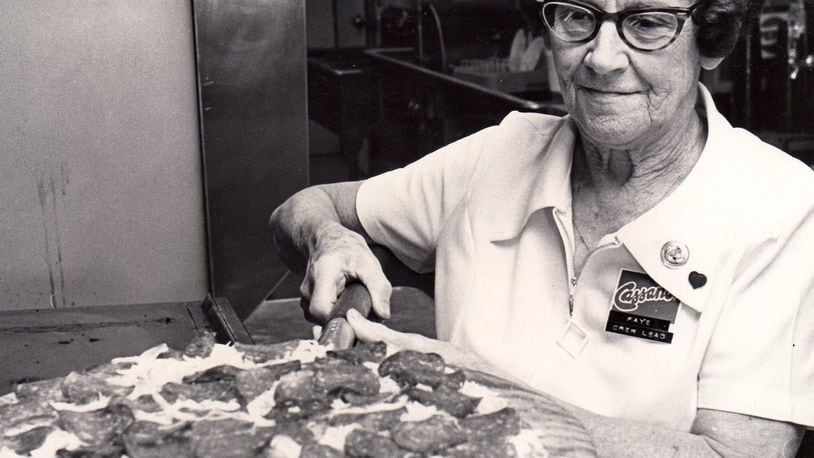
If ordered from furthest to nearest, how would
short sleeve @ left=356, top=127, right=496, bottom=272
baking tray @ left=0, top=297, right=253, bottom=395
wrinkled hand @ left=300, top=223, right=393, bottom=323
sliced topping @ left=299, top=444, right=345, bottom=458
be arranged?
short sleeve @ left=356, top=127, right=496, bottom=272
baking tray @ left=0, top=297, right=253, bottom=395
wrinkled hand @ left=300, top=223, right=393, bottom=323
sliced topping @ left=299, top=444, right=345, bottom=458

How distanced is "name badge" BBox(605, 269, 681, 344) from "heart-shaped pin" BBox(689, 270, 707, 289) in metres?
0.04

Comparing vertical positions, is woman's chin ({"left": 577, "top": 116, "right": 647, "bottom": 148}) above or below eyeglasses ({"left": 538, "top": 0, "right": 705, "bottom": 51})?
below

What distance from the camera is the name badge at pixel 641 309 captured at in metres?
1.72

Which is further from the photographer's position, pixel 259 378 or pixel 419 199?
pixel 419 199

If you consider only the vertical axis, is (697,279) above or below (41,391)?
above

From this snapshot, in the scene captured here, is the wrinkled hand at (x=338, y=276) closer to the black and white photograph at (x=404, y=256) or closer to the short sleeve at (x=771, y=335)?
the black and white photograph at (x=404, y=256)

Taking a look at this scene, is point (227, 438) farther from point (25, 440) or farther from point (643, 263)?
point (643, 263)

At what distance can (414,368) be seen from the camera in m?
1.53

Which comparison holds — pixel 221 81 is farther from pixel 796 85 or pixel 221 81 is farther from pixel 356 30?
pixel 796 85

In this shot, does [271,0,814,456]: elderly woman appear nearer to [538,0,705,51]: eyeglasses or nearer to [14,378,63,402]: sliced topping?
[538,0,705,51]: eyeglasses

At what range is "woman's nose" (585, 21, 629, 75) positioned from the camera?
1.67 metres

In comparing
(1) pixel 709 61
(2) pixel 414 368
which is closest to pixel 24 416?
(2) pixel 414 368

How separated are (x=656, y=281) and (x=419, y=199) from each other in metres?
0.71

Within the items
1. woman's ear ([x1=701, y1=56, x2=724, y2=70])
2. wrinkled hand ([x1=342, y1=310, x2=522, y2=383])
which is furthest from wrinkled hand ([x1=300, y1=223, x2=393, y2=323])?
woman's ear ([x1=701, y1=56, x2=724, y2=70])
